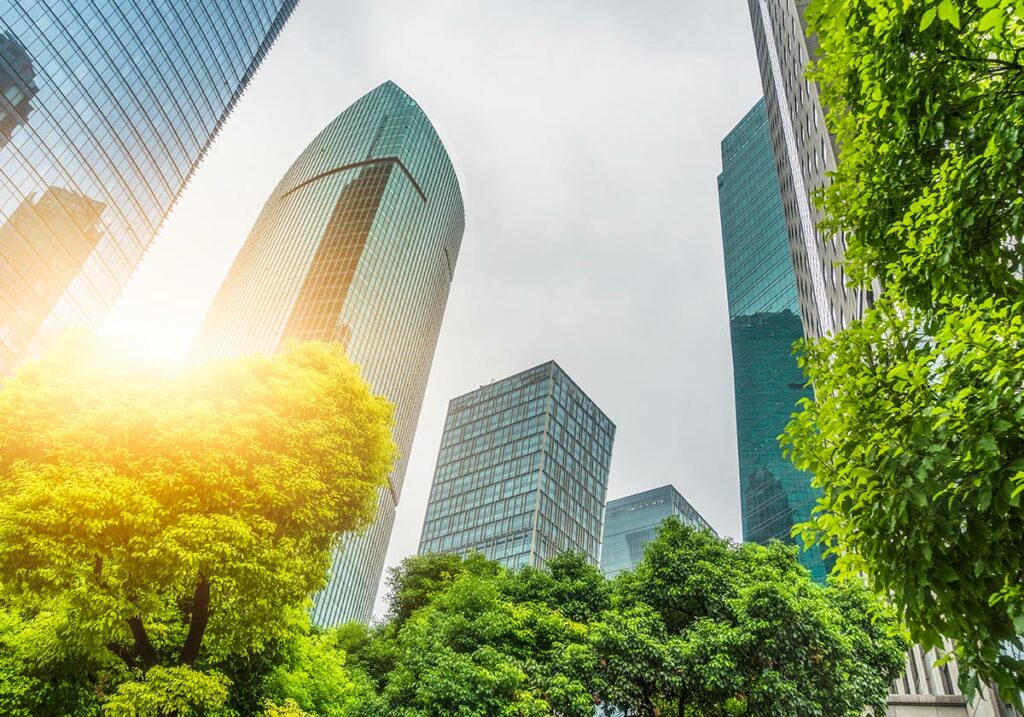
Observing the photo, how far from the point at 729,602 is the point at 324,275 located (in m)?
89.9

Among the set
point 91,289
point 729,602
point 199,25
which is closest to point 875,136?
point 729,602

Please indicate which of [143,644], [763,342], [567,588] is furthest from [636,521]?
[143,644]

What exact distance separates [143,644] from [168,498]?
114 inches

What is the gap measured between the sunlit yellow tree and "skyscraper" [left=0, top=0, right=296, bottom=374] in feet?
185

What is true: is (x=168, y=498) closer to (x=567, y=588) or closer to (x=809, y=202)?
(x=567, y=588)

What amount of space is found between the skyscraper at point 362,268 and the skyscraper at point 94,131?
2522 centimetres

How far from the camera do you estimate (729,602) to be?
16422mm

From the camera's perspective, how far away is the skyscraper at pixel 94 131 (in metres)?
54.5

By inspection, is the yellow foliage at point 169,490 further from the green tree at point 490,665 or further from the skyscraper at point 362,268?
the skyscraper at point 362,268

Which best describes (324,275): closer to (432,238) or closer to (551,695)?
(432,238)

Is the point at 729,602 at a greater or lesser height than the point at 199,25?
lesser

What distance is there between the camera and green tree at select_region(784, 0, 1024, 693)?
4605 mm

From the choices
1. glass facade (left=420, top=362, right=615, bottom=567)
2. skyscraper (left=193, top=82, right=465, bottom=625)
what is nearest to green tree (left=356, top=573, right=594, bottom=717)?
skyscraper (left=193, top=82, right=465, bottom=625)

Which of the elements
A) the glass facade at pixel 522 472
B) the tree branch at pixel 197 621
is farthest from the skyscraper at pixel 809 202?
the glass facade at pixel 522 472
